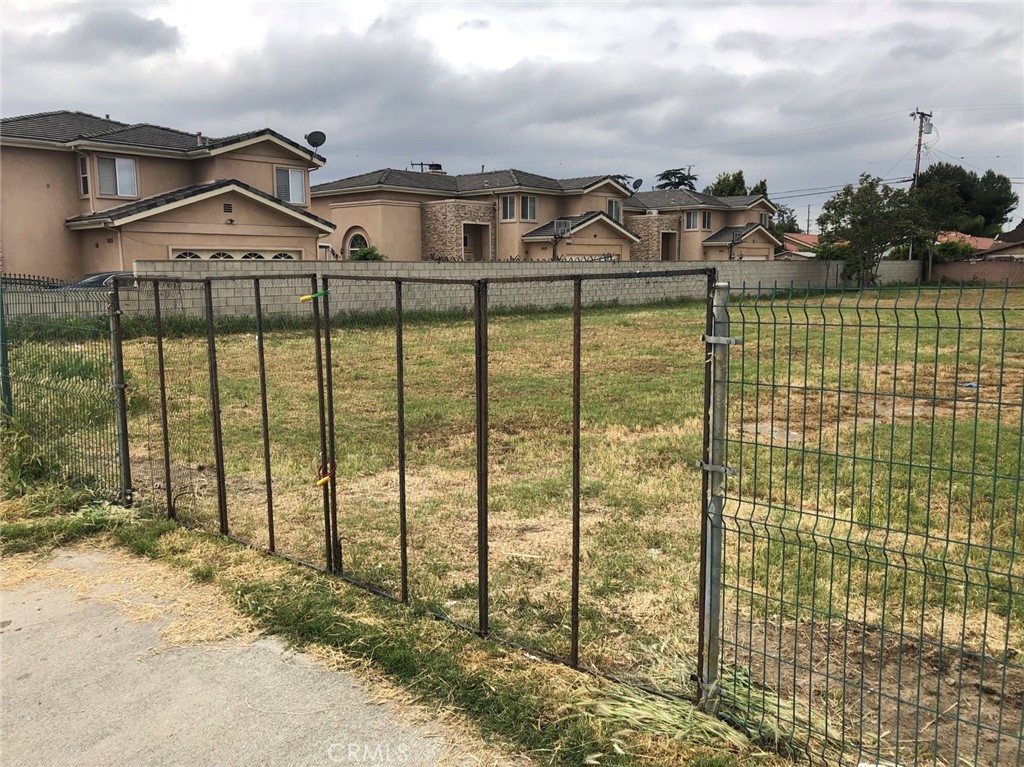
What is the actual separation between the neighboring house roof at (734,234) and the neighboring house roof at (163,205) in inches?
1005

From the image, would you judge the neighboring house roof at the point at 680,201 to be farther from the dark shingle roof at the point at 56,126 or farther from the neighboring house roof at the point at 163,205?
the dark shingle roof at the point at 56,126

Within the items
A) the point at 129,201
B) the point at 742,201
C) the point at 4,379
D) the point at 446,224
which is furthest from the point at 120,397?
the point at 742,201

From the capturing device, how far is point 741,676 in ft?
9.71

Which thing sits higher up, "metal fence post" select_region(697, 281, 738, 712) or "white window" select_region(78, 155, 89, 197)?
"white window" select_region(78, 155, 89, 197)

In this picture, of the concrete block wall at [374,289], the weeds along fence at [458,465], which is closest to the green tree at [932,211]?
the concrete block wall at [374,289]

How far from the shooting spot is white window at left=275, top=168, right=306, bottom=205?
25188mm

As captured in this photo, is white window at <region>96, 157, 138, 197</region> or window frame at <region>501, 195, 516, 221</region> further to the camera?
window frame at <region>501, 195, 516, 221</region>

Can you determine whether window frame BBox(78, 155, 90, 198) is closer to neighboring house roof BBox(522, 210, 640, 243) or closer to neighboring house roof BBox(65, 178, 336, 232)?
neighboring house roof BBox(65, 178, 336, 232)

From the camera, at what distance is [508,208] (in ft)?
113

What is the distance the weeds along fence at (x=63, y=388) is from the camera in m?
5.31

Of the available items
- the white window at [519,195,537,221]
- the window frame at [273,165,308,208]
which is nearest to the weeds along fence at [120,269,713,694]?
the window frame at [273,165,308,208]

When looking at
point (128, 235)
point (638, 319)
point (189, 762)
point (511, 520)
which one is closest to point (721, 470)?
point (189, 762)

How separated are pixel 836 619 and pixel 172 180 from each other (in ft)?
79.4

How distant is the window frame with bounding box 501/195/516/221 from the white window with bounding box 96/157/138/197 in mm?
15989
